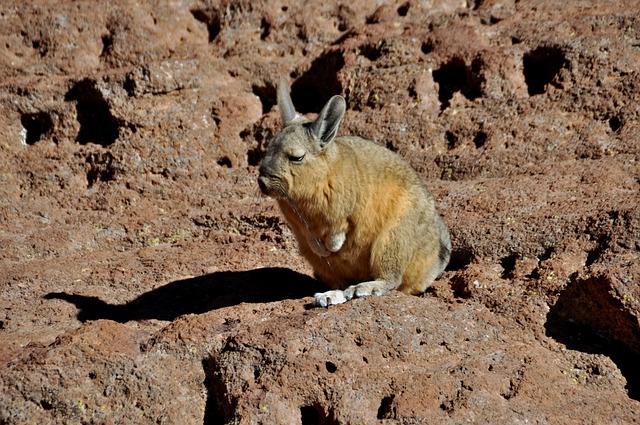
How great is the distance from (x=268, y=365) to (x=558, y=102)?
4315 millimetres

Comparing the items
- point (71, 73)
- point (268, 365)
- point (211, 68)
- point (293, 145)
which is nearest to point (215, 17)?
point (211, 68)

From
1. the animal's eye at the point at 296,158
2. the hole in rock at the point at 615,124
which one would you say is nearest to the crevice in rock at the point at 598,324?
the animal's eye at the point at 296,158

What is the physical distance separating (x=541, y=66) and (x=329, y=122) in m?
3.10

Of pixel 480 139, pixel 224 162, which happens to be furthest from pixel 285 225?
pixel 480 139

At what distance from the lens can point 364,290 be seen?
17.2 ft

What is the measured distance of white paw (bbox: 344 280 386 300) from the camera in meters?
5.20

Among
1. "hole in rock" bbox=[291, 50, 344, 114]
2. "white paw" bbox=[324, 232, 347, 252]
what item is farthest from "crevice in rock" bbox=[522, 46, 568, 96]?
"white paw" bbox=[324, 232, 347, 252]

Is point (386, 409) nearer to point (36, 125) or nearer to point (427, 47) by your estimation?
point (427, 47)

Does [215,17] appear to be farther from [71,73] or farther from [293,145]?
[293,145]

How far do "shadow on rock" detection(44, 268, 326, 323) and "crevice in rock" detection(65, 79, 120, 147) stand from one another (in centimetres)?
223

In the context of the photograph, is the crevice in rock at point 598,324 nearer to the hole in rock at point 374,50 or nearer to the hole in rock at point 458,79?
the hole in rock at point 458,79

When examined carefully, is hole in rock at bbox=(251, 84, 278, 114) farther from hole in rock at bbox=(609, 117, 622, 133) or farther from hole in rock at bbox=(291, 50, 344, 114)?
hole in rock at bbox=(609, 117, 622, 133)

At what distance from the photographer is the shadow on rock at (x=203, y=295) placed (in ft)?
18.3

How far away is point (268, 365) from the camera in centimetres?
421
